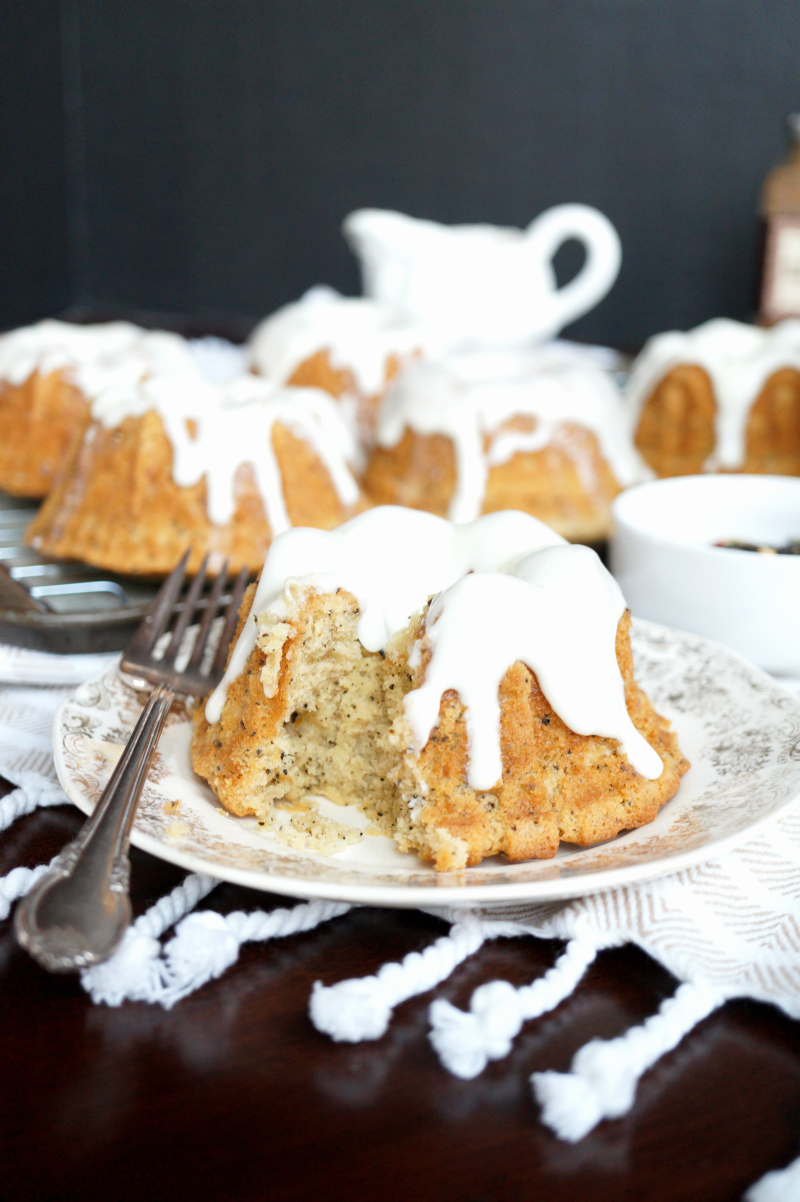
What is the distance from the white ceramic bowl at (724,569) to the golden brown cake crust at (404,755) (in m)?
0.29

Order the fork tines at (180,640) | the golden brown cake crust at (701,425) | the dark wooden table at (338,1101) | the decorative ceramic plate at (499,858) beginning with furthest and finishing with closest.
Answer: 1. the golden brown cake crust at (701,425)
2. the fork tines at (180,640)
3. the decorative ceramic plate at (499,858)
4. the dark wooden table at (338,1101)

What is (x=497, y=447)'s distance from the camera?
154cm

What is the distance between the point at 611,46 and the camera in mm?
3148

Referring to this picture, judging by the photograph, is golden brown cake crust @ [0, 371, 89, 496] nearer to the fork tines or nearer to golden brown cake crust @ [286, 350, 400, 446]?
golden brown cake crust @ [286, 350, 400, 446]

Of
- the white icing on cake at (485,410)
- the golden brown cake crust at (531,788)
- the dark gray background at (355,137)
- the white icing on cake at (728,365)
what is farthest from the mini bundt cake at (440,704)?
the dark gray background at (355,137)

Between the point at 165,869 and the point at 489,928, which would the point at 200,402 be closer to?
the point at 165,869

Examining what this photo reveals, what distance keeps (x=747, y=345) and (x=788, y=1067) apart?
1.35 metres

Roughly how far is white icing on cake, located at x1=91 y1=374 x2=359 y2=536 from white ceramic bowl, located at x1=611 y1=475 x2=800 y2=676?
449 millimetres

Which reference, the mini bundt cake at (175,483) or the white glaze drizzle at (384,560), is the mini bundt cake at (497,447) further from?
the white glaze drizzle at (384,560)

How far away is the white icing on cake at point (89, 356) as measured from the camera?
1.72 m

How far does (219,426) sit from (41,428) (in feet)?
1.49

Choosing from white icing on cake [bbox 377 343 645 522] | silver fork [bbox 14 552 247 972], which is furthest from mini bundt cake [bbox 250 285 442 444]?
silver fork [bbox 14 552 247 972]

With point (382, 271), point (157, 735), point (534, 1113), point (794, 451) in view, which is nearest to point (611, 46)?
point (382, 271)

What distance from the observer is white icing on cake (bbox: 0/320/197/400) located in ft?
5.64
